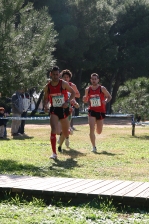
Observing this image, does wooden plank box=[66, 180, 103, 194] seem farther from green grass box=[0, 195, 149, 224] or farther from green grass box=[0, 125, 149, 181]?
green grass box=[0, 125, 149, 181]

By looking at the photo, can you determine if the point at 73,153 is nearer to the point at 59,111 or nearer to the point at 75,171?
the point at 59,111

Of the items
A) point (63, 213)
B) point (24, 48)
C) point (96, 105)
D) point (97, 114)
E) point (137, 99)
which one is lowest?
point (63, 213)

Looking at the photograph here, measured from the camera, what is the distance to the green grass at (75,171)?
5.00 meters

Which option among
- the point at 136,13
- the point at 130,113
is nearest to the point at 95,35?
the point at 136,13

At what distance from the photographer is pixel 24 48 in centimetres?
909

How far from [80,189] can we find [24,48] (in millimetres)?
4131

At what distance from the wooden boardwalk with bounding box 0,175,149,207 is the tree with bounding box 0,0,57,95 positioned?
305cm

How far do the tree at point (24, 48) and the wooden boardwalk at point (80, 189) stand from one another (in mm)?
3050

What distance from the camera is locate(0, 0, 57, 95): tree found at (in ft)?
28.7

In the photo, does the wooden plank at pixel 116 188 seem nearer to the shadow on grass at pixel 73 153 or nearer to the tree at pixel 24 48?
the tree at pixel 24 48


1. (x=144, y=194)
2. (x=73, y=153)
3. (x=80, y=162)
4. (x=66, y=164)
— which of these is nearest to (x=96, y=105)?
(x=73, y=153)

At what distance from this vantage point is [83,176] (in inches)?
291

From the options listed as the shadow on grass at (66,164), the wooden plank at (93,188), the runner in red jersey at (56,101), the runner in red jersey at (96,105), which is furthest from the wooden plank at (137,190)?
the runner in red jersey at (96,105)

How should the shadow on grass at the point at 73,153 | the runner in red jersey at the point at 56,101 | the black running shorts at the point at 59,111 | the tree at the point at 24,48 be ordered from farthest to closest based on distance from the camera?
1. the shadow on grass at the point at 73,153
2. the black running shorts at the point at 59,111
3. the runner in red jersey at the point at 56,101
4. the tree at the point at 24,48
